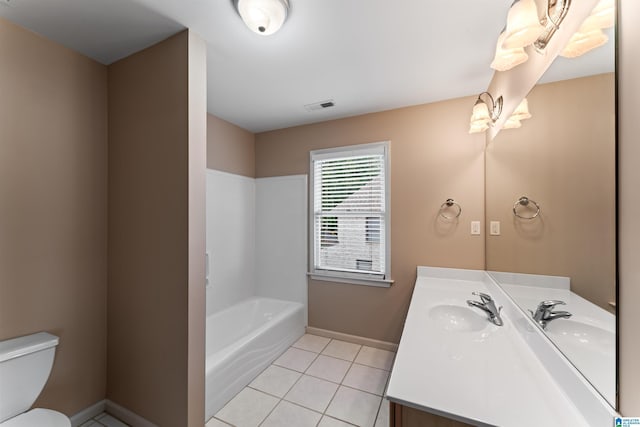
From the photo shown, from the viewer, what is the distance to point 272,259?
10.6 feet

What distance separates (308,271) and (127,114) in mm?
2234

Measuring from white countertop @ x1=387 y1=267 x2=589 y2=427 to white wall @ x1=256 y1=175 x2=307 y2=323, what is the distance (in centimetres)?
181

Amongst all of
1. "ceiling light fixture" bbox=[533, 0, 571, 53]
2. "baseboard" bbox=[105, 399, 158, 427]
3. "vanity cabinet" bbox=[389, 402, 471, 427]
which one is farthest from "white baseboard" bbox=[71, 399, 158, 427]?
"ceiling light fixture" bbox=[533, 0, 571, 53]

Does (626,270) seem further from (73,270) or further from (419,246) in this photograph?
(73,270)

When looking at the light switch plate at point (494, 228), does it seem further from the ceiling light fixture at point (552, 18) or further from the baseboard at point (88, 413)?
the baseboard at point (88, 413)

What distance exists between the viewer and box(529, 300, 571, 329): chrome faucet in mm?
1030

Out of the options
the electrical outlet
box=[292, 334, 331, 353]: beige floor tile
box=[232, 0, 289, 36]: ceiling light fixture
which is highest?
box=[232, 0, 289, 36]: ceiling light fixture

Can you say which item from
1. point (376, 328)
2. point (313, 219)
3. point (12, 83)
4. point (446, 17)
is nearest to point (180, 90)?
point (12, 83)

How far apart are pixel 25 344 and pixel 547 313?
8.80 feet

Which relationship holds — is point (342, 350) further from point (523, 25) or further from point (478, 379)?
point (523, 25)

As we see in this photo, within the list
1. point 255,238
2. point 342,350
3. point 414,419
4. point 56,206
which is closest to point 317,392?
point 342,350

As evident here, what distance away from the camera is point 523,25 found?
1.04 m

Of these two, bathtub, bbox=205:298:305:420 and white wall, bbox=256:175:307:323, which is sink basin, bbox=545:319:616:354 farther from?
white wall, bbox=256:175:307:323

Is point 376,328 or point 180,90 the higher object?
point 180,90
